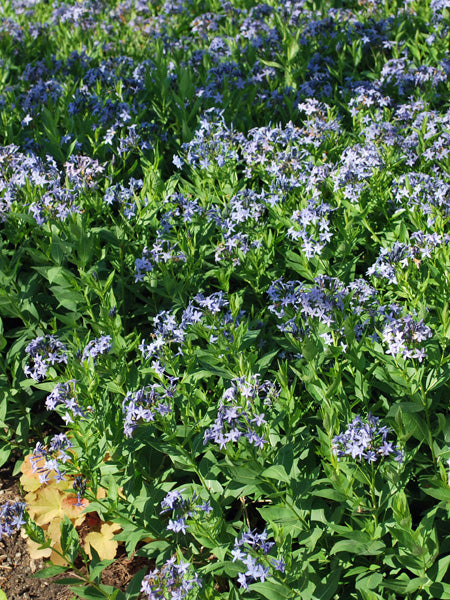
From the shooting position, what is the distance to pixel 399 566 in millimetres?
2863

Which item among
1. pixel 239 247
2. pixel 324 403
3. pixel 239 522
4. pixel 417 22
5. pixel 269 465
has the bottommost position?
pixel 239 522

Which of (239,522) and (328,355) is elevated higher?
(328,355)

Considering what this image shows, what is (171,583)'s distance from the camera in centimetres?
267

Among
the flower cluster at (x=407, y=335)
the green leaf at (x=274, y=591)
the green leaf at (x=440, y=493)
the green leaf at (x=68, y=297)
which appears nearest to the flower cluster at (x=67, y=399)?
the green leaf at (x=68, y=297)

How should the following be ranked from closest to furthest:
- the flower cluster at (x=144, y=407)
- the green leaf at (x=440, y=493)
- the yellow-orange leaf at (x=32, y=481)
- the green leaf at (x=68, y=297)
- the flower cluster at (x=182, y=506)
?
the green leaf at (x=440, y=493) → the flower cluster at (x=182, y=506) → the flower cluster at (x=144, y=407) → the yellow-orange leaf at (x=32, y=481) → the green leaf at (x=68, y=297)

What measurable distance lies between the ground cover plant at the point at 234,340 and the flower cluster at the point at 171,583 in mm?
11

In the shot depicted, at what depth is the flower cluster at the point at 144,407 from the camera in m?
3.10

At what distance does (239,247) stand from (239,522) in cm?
171

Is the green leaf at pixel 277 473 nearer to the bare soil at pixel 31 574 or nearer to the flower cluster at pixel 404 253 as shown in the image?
the bare soil at pixel 31 574

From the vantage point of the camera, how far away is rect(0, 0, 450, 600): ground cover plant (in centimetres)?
295

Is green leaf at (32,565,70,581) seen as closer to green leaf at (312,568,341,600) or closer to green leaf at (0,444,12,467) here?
green leaf at (0,444,12,467)

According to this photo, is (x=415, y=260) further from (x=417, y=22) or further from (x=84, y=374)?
(x=417, y=22)

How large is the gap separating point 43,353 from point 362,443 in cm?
187

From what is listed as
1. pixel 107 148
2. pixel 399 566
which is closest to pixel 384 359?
pixel 399 566
